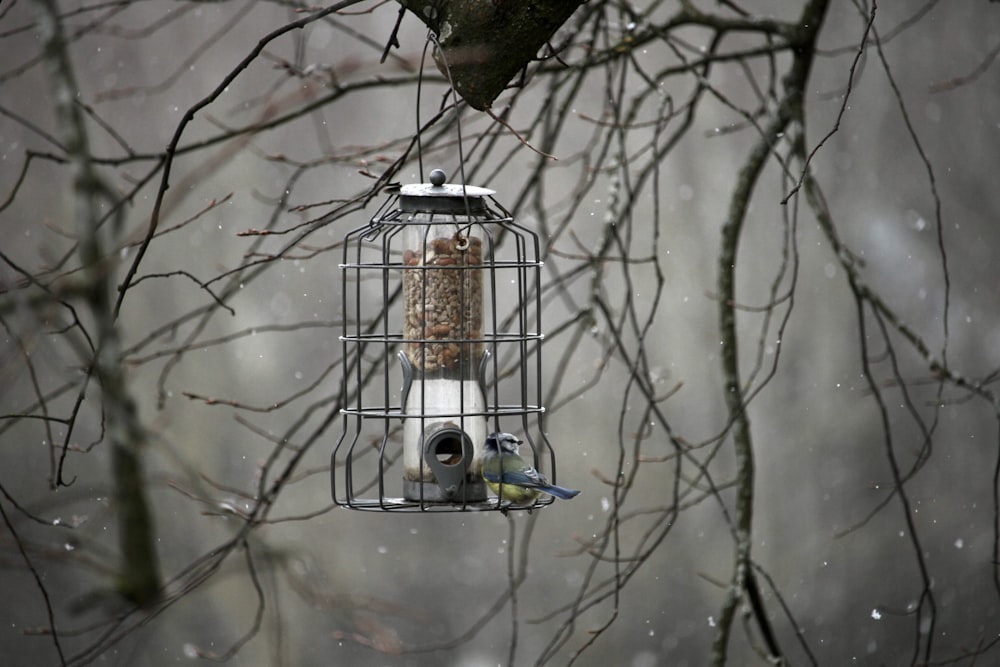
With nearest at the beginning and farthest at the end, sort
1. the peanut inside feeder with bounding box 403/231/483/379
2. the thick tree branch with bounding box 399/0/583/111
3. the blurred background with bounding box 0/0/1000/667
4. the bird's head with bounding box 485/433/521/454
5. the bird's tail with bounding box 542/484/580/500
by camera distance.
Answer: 1. the thick tree branch with bounding box 399/0/583/111
2. the bird's tail with bounding box 542/484/580/500
3. the bird's head with bounding box 485/433/521/454
4. the peanut inside feeder with bounding box 403/231/483/379
5. the blurred background with bounding box 0/0/1000/667

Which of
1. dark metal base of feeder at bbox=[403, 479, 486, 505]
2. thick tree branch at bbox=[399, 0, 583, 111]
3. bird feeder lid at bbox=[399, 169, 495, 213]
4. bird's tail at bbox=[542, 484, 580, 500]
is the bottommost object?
bird's tail at bbox=[542, 484, 580, 500]

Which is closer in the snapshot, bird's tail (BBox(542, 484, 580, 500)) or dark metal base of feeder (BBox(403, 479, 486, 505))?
bird's tail (BBox(542, 484, 580, 500))

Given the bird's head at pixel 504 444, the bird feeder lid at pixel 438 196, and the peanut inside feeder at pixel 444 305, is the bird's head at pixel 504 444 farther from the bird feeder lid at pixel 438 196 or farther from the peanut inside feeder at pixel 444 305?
the bird feeder lid at pixel 438 196

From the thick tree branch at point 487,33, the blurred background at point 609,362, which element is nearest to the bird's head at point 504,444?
the thick tree branch at point 487,33

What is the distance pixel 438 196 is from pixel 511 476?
0.64 metres

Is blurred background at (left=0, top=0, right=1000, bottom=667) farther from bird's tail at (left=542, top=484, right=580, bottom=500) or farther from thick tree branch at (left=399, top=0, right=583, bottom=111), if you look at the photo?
thick tree branch at (left=399, top=0, right=583, bottom=111)

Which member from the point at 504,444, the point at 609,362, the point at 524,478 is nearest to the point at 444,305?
the point at 504,444

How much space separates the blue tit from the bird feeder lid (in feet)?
1.75

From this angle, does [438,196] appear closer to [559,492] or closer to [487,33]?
[487,33]

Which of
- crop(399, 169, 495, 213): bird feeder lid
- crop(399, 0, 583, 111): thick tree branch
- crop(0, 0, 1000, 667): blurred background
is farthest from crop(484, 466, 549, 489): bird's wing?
crop(0, 0, 1000, 667): blurred background

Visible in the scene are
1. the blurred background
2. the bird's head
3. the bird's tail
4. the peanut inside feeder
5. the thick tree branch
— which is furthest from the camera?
the blurred background

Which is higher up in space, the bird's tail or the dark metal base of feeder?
the dark metal base of feeder

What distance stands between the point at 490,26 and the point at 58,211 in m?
5.81

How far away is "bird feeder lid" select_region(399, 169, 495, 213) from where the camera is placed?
2.61 meters
